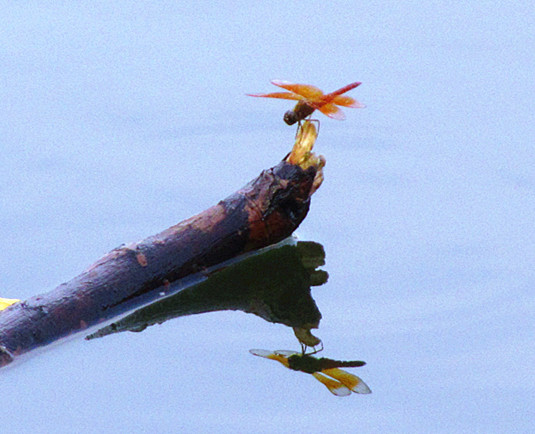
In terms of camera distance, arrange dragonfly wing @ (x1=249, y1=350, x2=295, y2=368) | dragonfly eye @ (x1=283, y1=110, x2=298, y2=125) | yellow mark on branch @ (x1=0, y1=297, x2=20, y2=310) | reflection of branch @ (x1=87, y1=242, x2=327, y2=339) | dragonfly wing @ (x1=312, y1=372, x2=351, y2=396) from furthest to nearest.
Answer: dragonfly eye @ (x1=283, y1=110, x2=298, y2=125) → reflection of branch @ (x1=87, y1=242, x2=327, y2=339) → yellow mark on branch @ (x1=0, y1=297, x2=20, y2=310) → dragonfly wing @ (x1=249, y1=350, x2=295, y2=368) → dragonfly wing @ (x1=312, y1=372, x2=351, y2=396)

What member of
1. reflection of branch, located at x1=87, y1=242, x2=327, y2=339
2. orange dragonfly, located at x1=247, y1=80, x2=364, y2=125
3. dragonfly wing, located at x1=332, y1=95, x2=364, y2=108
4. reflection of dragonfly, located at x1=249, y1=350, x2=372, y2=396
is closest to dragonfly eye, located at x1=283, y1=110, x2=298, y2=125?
orange dragonfly, located at x1=247, y1=80, x2=364, y2=125

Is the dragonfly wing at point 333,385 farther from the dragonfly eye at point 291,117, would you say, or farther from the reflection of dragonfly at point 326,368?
the dragonfly eye at point 291,117

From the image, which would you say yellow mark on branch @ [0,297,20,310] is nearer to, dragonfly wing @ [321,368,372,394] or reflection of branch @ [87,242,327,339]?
reflection of branch @ [87,242,327,339]

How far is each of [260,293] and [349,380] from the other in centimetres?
59

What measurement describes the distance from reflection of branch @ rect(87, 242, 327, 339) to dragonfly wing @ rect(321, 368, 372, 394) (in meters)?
0.28

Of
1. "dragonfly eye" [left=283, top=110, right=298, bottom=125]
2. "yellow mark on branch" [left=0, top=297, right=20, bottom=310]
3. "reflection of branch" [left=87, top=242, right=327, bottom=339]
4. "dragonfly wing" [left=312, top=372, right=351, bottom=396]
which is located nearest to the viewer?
"dragonfly wing" [left=312, top=372, right=351, bottom=396]

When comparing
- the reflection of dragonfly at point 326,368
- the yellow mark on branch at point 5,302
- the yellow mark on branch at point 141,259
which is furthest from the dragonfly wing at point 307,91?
the yellow mark on branch at point 5,302

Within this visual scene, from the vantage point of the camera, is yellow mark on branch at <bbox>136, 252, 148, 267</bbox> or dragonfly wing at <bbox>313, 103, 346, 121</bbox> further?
dragonfly wing at <bbox>313, 103, 346, 121</bbox>

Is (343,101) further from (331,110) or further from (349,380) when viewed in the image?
(349,380)

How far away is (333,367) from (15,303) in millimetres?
995

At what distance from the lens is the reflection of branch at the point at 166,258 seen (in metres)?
3.08

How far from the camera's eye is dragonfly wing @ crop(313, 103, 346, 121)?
3439 millimetres

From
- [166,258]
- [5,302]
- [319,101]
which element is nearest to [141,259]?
[166,258]

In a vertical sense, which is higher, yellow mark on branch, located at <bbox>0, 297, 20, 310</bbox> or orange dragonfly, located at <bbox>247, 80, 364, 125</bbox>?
orange dragonfly, located at <bbox>247, 80, 364, 125</bbox>
